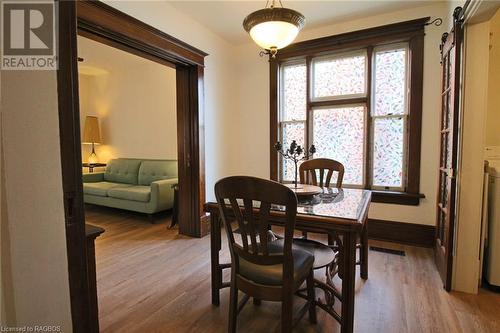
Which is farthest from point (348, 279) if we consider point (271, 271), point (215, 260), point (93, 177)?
point (93, 177)

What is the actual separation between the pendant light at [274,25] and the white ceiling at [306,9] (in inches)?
44.1

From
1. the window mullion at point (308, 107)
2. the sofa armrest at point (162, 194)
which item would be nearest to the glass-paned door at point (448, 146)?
the window mullion at point (308, 107)

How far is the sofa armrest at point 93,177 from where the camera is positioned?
16.8 feet

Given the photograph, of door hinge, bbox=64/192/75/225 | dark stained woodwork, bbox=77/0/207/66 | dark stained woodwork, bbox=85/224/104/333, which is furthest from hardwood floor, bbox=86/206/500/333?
dark stained woodwork, bbox=77/0/207/66

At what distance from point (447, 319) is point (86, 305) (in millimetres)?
2083

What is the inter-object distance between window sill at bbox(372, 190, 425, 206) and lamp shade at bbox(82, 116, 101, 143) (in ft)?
17.1

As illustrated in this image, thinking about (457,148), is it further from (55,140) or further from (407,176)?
(55,140)

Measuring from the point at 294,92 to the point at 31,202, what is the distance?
11.2 feet

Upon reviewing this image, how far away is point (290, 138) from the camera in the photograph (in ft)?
12.7

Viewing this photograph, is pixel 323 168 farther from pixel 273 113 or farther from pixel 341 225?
pixel 273 113

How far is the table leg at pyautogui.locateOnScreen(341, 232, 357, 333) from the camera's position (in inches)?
58.6

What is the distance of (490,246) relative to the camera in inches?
84.7

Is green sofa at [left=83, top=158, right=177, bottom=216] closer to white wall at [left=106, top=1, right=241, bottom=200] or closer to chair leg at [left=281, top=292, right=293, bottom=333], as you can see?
white wall at [left=106, top=1, right=241, bottom=200]

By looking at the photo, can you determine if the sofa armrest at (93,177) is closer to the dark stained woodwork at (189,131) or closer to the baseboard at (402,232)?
the dark stained woodwork at (189,131)
